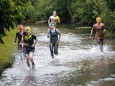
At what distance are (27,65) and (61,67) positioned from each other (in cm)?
164

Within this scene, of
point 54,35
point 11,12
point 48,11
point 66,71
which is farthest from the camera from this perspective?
point 48,11

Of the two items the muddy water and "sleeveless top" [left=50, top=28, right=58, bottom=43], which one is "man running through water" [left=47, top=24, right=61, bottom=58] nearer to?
"sleeveless top" [left=50, top=28, right=58, bottom=43]

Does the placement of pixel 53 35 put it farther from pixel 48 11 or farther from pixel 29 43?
pixel 48 11

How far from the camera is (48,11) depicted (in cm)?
6888

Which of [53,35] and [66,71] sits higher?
[53,35]

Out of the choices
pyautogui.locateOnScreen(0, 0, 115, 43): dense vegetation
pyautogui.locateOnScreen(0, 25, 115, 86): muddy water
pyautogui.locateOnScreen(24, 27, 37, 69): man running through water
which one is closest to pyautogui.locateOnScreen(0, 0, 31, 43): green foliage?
pyautogui.locateOnScreen(0, 0, 115, 43): dense vegetation

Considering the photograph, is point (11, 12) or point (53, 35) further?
point (53, 35)

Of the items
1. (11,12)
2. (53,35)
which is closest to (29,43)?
(11,12)

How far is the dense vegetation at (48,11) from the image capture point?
1366 cm

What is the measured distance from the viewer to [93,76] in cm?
1391

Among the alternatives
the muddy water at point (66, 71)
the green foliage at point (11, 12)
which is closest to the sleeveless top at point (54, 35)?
the muddy water at point (66, 71)

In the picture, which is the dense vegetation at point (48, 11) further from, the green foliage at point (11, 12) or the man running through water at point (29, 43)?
the man running through water at point (29, 43)

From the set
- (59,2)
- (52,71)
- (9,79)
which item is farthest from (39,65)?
(59,2)

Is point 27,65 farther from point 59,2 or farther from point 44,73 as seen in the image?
point 59,2
